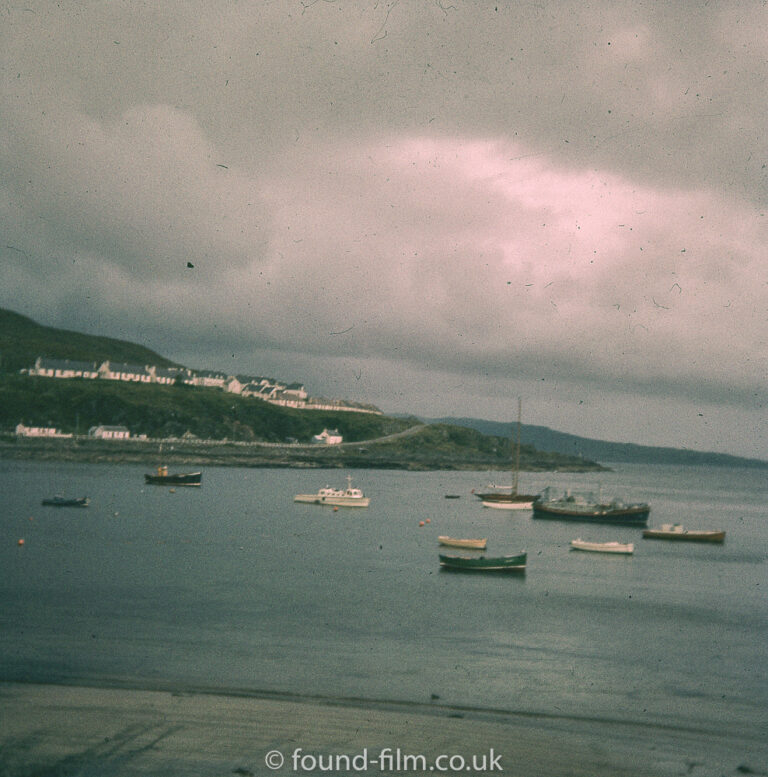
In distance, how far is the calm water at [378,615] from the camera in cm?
2797

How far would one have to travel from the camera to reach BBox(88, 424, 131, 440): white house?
568ft

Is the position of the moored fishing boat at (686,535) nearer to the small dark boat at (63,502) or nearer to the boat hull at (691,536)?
the boat hull at (691,536)

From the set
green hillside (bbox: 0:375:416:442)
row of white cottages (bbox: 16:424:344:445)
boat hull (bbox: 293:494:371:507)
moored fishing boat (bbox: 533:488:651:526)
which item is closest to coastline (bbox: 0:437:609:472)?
row of white cottages (bbox: 16:424:344:445)

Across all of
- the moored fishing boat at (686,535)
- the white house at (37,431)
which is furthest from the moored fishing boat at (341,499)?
the white house at (37,431)

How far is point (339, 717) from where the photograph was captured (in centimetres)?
2288

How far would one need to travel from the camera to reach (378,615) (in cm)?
4003

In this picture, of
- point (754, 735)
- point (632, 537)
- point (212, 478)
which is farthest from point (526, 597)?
point (212, 478)

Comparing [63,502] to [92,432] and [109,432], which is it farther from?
[109,432]

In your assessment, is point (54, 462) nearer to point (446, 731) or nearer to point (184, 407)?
point (184, 407)

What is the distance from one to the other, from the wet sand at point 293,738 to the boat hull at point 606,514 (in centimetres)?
7489

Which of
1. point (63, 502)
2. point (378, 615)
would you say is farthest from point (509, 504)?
point (378, 615)

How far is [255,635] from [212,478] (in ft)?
375

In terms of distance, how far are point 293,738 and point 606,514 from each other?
273ft

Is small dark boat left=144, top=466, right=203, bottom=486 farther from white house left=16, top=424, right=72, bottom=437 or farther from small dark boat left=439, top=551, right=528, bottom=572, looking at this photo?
small dark boat left=439, top=551, right=528, bottom=572
